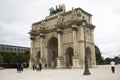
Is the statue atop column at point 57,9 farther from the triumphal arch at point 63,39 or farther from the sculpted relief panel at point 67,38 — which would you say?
the sculpted relief panel at point 67,38

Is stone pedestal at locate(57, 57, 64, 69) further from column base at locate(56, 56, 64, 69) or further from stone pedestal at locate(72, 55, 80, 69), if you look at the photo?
stone pedestal at locate(72, 55, 80, 69)

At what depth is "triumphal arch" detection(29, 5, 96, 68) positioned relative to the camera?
109ft

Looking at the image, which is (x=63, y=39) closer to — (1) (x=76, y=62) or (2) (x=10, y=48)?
A: (1) (x=76, y=62)

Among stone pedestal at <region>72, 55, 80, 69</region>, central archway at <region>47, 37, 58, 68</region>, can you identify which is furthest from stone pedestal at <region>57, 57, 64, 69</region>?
central archway at <region>47, 37, 58, 68</region>

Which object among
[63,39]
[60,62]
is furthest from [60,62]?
[63,39]

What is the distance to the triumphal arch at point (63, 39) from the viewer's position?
33.2 meters

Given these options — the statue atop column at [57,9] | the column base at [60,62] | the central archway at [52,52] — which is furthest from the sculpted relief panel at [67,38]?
the statue atop column at [57,9]

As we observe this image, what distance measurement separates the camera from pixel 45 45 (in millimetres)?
40625

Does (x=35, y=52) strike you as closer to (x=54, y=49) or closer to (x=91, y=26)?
(x=54, y=49)

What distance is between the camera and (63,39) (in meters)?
36.5

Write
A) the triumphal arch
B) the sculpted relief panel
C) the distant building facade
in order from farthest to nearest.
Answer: the distant building facade < the sculpted relief panel < the triumphal arch

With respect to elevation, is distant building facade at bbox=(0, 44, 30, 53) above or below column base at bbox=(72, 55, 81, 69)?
above

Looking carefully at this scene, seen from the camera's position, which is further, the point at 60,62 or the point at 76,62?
the point at 60,62

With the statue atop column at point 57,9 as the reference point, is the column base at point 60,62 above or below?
below
